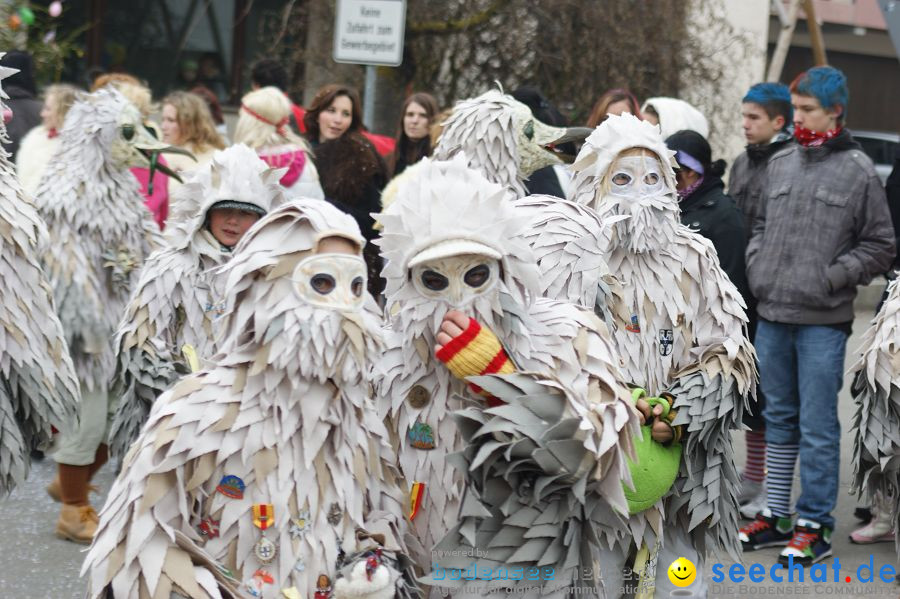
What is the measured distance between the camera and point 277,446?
3.13 meters

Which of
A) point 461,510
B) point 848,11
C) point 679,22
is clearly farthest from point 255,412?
point 848,11

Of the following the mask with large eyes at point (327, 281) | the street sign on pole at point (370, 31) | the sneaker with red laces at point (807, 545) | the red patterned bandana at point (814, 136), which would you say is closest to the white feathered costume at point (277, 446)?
the mask with large eyes at point (327, 281)

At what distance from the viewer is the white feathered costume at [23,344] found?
4227mm

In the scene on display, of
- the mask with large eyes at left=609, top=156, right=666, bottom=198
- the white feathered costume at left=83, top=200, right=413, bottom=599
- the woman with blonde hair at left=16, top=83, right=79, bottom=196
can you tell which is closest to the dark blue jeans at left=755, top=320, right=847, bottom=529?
the mask with large eyes at left=609, top=156, right=666, bottom=198

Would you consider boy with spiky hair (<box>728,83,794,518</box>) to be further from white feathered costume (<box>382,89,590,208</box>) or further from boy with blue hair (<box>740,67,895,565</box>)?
white feathered costume (<box>382,89,590,208</box>)

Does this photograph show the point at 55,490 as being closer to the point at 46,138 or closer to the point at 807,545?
the point at 46,138

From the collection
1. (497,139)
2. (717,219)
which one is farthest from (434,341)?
(717,219)

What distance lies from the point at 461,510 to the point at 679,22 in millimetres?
11076

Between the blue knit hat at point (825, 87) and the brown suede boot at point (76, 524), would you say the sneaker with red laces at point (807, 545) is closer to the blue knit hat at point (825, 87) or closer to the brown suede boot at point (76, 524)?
the blue knit hat at point (825, 87)

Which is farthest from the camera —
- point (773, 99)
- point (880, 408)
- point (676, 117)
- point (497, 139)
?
point (773, 99)

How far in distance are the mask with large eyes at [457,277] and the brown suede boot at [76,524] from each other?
341 cm

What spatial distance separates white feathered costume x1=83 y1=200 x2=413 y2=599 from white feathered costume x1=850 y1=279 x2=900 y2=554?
232 centimetres

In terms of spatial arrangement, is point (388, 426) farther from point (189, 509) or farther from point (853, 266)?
point (853, 266)

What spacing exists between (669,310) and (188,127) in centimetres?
438
